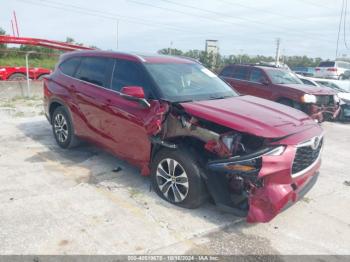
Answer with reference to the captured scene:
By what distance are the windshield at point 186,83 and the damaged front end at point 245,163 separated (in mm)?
386

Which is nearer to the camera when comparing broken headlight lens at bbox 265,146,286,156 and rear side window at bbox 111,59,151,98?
broken headlight lens at bbox 265,146,286,156

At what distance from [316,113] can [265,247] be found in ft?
23.5

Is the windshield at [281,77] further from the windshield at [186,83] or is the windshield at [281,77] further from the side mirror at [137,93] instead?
the side mirror at [137,93]

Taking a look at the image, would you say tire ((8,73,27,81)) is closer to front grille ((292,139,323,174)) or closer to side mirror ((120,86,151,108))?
side mirror ((120,86,151,108))

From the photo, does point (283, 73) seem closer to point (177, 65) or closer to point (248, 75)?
point (248, 75)

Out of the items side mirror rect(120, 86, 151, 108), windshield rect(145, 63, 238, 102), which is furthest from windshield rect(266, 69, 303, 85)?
side mirror rect(120, 86, 151, 108)

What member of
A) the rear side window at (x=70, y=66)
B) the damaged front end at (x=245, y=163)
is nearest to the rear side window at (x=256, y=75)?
the rear side window at (x=70, y=66)

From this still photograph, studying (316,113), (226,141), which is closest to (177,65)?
(226,141)

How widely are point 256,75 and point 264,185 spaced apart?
8.15m

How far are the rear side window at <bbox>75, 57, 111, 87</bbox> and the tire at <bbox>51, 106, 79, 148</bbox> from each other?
0.76 meters

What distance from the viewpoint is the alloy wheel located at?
3.91m

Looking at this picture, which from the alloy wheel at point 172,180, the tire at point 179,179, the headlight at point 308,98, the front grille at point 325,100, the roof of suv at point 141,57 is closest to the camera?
the tire at point 179,179

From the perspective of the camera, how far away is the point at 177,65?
5.01 m

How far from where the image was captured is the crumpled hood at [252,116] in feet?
11.5
